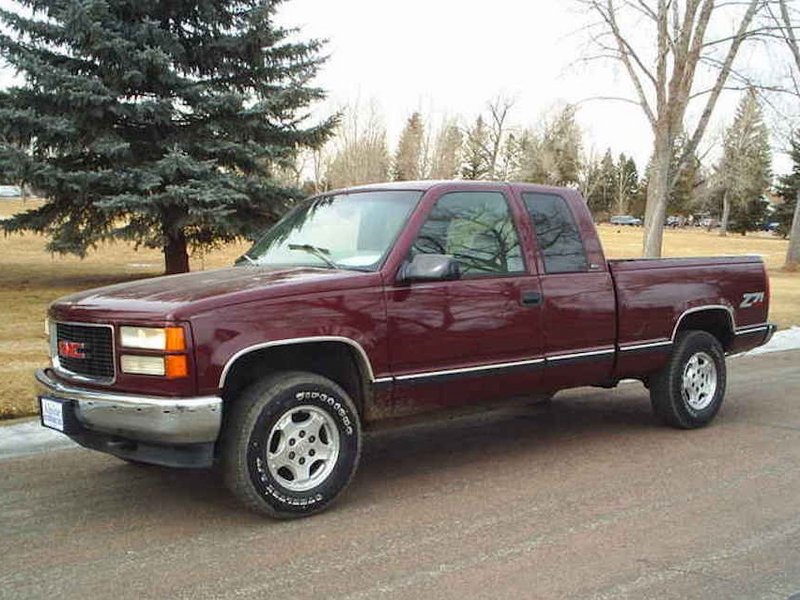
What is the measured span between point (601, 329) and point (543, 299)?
25.5 inches

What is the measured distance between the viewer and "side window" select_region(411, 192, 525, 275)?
17.7ft

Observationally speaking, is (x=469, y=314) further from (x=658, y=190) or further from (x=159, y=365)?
(x=658, y=190)

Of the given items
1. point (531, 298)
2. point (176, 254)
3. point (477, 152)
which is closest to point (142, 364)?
point (531, 298)

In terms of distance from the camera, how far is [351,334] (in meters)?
4.80

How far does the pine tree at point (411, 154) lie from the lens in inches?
2467

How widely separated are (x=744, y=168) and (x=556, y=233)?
69067 millimetres

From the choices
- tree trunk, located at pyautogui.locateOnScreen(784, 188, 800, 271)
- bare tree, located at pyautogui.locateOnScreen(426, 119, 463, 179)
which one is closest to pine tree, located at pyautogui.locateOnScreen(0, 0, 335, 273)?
tree trunk, located at pyautogui.locateOnScreen(784, 188, 800, 271)

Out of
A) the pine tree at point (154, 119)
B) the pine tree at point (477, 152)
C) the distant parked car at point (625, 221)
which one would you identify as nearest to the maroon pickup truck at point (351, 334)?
the pine tree at point (154, 119)

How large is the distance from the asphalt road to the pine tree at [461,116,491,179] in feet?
195

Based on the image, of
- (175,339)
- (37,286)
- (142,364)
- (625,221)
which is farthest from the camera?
(625,221)

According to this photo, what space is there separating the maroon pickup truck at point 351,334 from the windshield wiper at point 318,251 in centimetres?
2

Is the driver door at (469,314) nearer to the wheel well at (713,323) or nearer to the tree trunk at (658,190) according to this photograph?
the wheel well at (713,323)

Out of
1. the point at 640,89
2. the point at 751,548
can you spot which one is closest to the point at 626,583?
the point at 751,548

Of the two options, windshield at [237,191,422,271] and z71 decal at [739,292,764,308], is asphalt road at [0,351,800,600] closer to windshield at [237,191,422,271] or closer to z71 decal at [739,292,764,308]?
z71 decal at [739,292,764,308]
